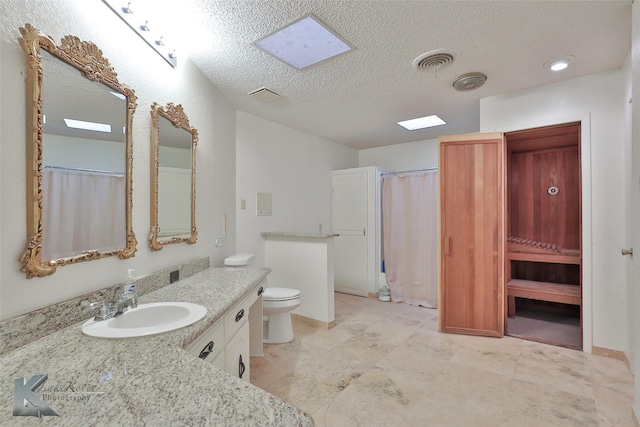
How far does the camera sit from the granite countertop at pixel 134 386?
0.59 metres

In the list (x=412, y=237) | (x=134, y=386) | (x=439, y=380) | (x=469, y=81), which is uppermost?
(x=469, y=81)

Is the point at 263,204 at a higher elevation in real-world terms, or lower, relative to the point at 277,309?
higher

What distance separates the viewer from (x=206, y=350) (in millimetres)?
1176

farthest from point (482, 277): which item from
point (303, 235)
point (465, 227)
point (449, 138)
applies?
point (303, 235)

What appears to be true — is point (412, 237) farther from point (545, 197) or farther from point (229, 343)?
point (229, 343)

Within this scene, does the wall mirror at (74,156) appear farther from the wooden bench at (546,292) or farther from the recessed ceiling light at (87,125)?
the wooden bench at (546,292)

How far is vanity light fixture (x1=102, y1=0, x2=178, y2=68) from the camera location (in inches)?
53.7

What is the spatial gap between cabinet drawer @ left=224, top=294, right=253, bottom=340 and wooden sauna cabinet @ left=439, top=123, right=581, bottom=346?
202cm

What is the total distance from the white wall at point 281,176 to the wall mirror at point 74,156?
160cm

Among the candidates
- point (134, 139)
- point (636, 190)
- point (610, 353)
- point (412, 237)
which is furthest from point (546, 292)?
point (134, 139)

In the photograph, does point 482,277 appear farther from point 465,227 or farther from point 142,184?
point 142,184

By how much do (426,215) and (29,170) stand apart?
12.3ft

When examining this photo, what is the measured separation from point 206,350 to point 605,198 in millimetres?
3080

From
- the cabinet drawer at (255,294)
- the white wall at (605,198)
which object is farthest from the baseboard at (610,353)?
the cabinet drawer at (255,294)
